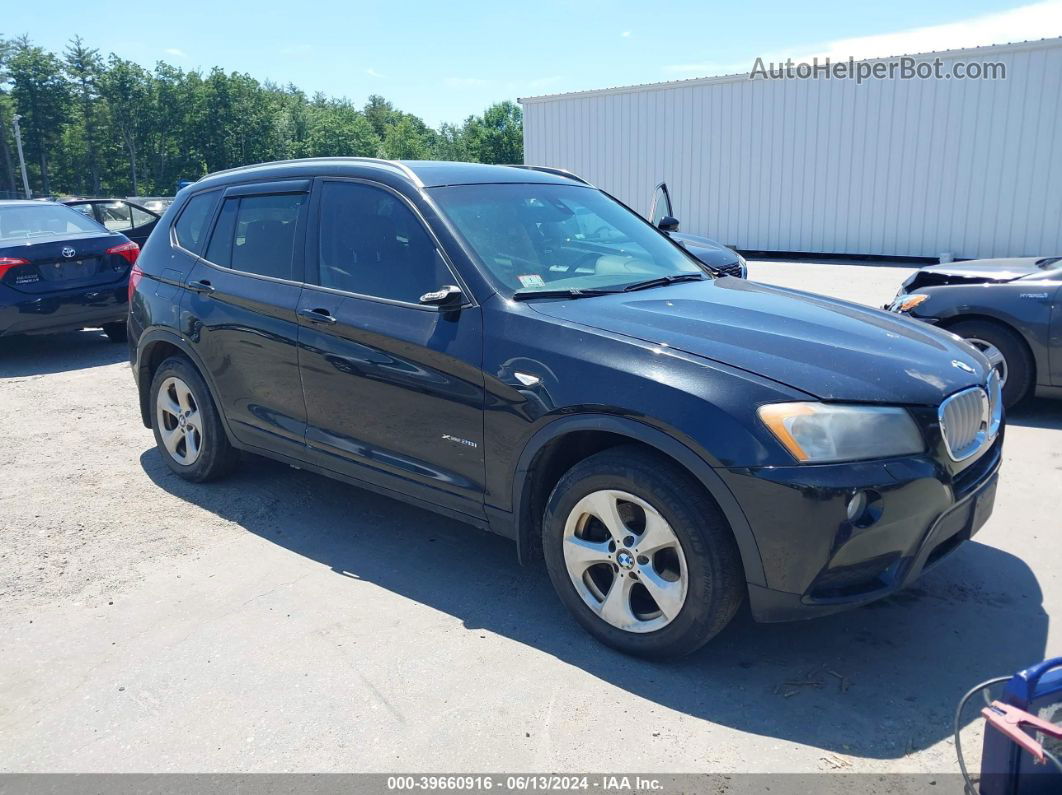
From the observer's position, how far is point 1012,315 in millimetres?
6188

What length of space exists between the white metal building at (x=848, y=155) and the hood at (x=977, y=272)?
1177 centimetres

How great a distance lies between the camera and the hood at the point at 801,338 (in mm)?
2969

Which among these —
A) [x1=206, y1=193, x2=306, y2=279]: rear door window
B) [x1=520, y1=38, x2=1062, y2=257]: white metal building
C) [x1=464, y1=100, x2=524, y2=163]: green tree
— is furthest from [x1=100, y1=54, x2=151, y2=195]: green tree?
[x1=206, y1=193, x2=306, y2=279]: rear door window

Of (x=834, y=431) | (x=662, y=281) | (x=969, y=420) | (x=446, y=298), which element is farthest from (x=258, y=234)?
(x=969, y=420)

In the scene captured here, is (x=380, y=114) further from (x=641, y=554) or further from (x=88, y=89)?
(x=641, y=554)

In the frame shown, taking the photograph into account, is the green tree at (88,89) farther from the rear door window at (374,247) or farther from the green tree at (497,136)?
the rear door window at (374,247)

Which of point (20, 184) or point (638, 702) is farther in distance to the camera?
point (20, 184)

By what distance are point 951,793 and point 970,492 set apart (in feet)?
3.52

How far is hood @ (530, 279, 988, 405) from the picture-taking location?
2.97 metres

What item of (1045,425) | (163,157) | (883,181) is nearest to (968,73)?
(883,181)

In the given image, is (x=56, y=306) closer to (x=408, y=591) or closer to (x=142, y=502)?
(x=142, y=502)

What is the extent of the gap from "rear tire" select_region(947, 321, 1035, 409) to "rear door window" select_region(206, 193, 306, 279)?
489 cm

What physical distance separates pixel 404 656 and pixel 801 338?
1964 millimetres

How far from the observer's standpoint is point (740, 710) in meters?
2.93
